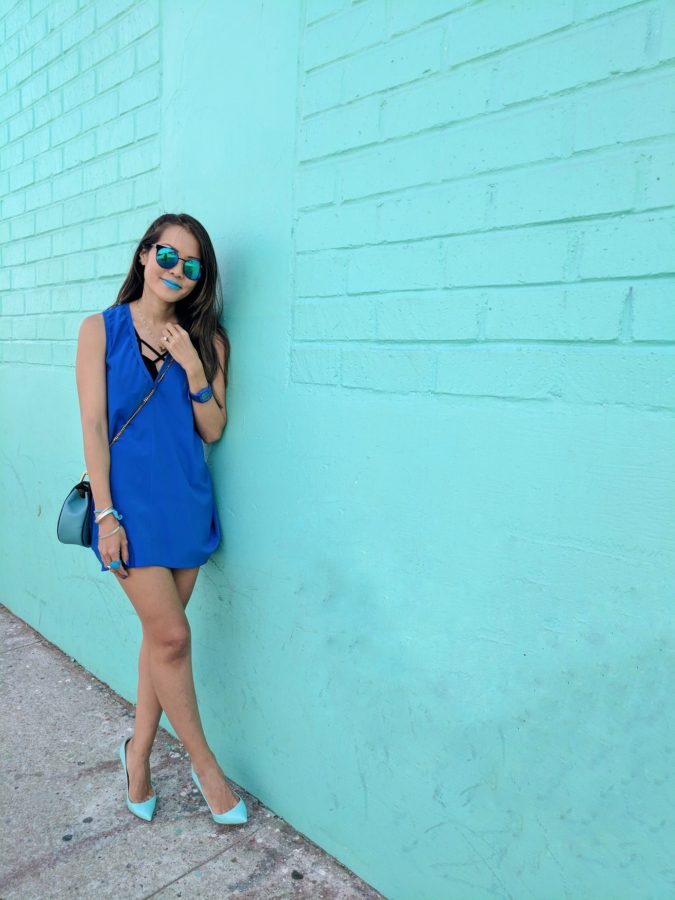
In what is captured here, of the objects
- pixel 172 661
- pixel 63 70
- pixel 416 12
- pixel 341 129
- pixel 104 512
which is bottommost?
pixel 172 661

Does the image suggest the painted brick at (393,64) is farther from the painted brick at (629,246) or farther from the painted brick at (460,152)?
the painted brick at (629,246)

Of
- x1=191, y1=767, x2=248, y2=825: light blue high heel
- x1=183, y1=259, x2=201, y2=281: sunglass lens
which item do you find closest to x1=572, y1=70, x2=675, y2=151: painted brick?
x1=183, y1=259, x2=201, y2=281: sunglass lens

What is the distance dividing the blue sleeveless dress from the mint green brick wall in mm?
218

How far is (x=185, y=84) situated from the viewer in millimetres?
2768

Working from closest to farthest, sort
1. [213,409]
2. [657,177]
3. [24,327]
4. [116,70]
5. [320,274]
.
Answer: [657,177]
[320,274]
[213,409]
[116,70]
[24,327]

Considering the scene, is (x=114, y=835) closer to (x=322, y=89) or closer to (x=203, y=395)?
(x=203, y=395)

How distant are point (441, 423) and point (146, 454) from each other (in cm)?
109

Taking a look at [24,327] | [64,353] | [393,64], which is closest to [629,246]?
[393,64]

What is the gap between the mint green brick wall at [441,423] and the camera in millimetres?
1535

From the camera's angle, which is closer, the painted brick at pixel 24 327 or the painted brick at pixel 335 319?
the painted brick at pixel 335 319

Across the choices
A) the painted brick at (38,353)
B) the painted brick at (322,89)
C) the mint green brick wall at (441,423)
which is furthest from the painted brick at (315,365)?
the painted brick at (38,353)

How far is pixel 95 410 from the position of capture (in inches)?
93.1

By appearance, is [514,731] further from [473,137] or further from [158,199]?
[158,199]

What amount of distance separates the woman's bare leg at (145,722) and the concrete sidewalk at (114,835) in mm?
115
